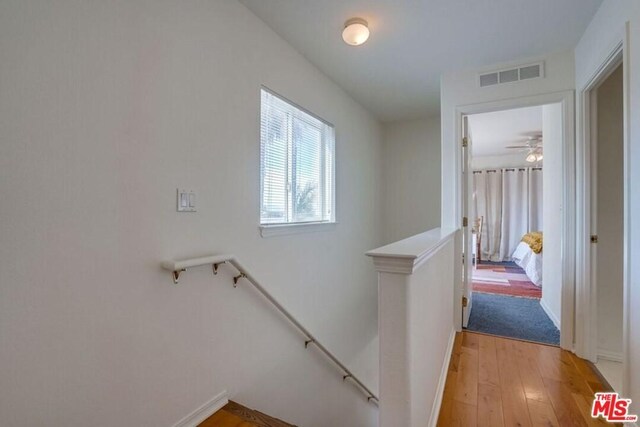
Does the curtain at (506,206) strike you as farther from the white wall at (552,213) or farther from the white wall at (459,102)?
the white wall at (459,102)

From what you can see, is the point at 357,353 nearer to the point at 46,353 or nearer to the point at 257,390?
the point at 257,390

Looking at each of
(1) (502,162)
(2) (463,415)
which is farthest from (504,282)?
(2) (463,415)

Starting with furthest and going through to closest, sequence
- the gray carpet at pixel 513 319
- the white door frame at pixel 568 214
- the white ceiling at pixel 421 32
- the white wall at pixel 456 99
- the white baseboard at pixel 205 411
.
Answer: the gray carpet at pixel 513 319 < the white wall at pixel 456 99 < the white door frame at pixel 568 214 < the white ceiling at pixel 421 32 < the white baseboard at pixel 205 411

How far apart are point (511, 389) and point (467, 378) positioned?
25 cm

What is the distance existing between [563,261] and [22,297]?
3.29 meters

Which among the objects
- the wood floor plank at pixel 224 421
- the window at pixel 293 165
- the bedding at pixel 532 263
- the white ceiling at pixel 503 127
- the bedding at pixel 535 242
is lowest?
the wood floor plank at pixel 224 421

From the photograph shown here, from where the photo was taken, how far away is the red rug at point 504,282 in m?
4.21

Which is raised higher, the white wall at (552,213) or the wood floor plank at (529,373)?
the white wall at (552,213)

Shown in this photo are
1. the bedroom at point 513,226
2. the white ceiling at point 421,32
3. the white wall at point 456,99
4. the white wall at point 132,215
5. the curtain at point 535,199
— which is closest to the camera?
the white wall at point 132,215

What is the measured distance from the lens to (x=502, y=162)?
7062 mm

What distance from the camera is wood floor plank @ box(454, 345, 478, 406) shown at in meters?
1.85

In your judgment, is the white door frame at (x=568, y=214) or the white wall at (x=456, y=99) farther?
the white wall at (x=456, y=99)

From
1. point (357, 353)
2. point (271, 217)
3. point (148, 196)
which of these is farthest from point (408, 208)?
point (148, 196)
